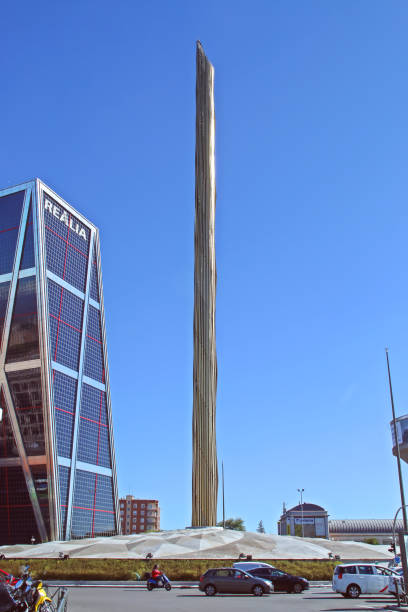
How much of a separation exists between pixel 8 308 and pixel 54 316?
6358mm

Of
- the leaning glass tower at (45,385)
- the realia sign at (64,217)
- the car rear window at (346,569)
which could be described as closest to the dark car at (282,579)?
the car rear window at (346,569)

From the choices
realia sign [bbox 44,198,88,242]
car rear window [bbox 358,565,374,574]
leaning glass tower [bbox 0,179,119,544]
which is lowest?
car rear window [bbox 358,565,374,574]

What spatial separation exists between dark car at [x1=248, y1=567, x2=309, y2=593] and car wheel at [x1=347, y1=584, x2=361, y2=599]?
4347 millimetres

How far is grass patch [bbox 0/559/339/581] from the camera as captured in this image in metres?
39.4

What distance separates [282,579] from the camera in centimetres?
3212

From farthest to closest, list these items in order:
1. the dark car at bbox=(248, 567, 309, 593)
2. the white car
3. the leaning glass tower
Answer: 1. the leaning glass tower
2. the dark car at bbox=(248, 567, 309, 593)
3. the white car

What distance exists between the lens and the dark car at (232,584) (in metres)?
30.0

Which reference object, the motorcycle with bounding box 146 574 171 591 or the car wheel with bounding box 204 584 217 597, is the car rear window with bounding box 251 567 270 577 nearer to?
the car wheel with bounding box 204 584 217 597

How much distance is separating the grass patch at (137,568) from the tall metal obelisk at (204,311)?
15.5 meters

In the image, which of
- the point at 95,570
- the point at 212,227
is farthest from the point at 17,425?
the point at 95,570

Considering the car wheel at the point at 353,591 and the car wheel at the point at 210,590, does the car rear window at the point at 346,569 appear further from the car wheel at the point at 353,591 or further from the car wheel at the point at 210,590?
the car wheel at the point at 210,590

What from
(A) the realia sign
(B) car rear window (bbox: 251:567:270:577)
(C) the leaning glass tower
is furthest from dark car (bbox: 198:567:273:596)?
(A) the realia sign

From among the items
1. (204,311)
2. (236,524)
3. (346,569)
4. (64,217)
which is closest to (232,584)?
(346,569)

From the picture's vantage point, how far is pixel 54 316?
8619cm
